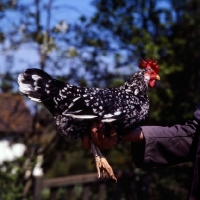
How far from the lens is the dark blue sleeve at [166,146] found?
3098 mm

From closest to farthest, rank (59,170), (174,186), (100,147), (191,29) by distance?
(100,147), (174,186), (191,29), (59,170)

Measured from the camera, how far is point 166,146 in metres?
3.12

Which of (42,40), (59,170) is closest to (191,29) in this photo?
(42,40)

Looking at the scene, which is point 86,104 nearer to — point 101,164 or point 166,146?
point 101,164

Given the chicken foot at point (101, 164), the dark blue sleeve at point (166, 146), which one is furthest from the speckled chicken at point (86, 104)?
the dark blue sleeve at point (166, 146)

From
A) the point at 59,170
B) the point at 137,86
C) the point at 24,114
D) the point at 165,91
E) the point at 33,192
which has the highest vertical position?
the point at 137,86

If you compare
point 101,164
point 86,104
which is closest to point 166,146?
point 101,164

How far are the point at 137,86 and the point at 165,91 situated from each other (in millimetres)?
5053

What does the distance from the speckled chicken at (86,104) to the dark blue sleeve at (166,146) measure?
0.43ft

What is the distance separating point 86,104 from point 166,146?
52cm

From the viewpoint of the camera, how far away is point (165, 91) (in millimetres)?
8547

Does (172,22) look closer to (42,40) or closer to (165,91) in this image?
(165,91)

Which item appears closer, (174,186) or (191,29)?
(174,186)

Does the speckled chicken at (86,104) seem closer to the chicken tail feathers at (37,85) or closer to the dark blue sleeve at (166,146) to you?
the chicken tail feathers at (37,85)
